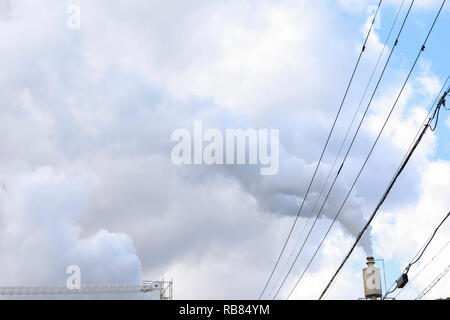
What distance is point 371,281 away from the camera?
3625cm

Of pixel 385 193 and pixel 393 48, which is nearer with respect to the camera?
pixel 393 48

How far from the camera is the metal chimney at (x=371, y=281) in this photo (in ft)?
116

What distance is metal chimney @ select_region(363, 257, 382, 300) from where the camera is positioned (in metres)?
35.3

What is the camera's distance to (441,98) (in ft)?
51.7
